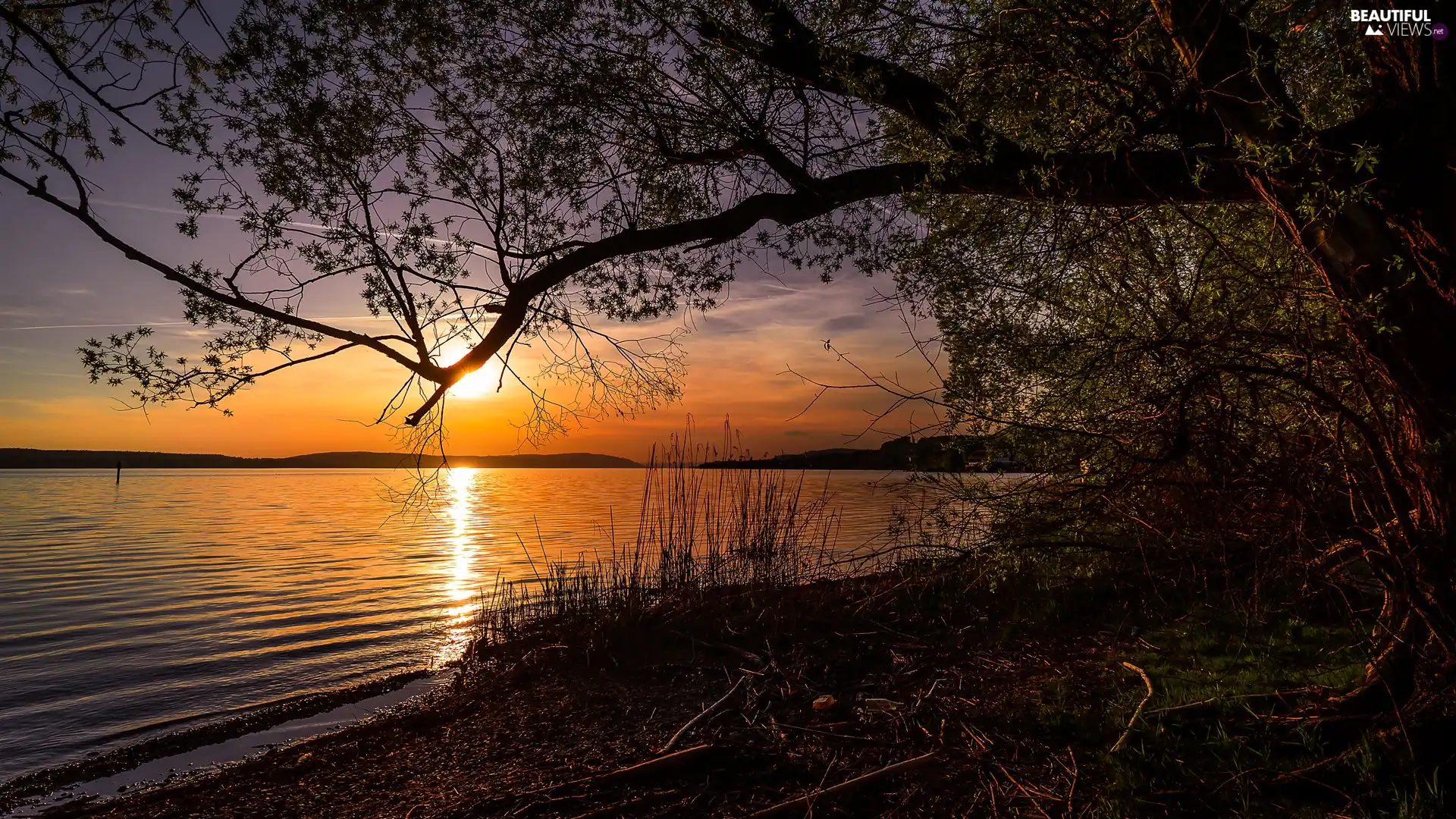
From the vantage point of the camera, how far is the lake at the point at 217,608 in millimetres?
7598

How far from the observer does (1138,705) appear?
4.45 meters

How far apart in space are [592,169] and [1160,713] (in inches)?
254

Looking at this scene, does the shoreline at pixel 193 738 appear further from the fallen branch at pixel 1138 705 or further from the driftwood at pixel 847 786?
the fallen branch at pixel 1138 705

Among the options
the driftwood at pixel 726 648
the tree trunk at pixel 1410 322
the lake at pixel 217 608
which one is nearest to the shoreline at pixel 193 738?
the lake at pixel 217 608

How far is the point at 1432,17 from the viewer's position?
11.1 feet

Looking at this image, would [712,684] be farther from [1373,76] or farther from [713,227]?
[1373,76]

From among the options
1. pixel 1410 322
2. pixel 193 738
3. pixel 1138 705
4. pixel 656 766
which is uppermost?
pixel 1410 322

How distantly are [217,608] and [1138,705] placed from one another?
14493 mm

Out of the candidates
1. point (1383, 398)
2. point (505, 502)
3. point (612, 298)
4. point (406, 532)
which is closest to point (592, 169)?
point (612, 298)

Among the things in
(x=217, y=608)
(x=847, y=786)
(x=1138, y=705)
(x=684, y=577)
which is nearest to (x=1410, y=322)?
(x=1138, y=705)

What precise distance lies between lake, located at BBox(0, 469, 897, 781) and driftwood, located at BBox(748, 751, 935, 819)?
72.6 inches

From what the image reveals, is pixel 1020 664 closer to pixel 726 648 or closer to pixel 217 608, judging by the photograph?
pixel 726 648

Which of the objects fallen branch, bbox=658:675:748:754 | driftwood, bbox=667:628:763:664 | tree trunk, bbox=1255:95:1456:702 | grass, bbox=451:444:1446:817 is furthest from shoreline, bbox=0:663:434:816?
tree trunk, bbox=1255:95:1456:702

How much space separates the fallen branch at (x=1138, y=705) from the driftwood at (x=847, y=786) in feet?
3.54
